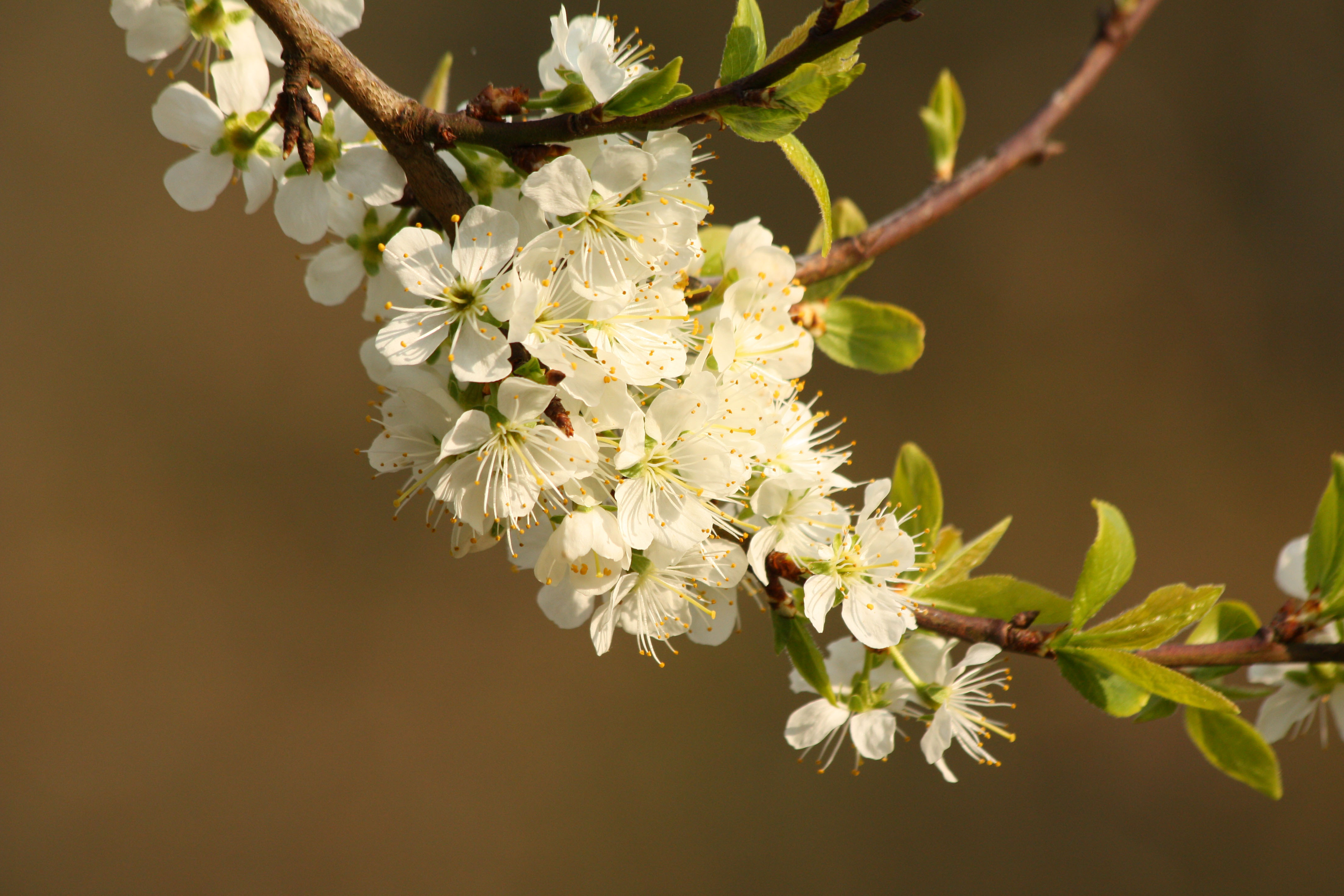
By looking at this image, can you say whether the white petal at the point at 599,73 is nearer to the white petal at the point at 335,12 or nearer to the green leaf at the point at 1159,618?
the white petal at the point at 335,12

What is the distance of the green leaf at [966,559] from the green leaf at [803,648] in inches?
4.6

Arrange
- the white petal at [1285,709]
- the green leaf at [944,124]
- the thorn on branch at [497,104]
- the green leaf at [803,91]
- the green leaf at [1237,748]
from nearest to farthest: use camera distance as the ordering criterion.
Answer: the green leaf at [803,91] < the thorn on branch at [497,104] < the green leaf at [1237,748] < the white petal at [1285,709] < the green leaf at [944,124]

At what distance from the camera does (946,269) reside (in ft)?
8.86

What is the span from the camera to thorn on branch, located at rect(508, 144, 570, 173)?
550mm

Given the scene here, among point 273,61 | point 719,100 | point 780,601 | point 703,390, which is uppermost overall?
point 273,61

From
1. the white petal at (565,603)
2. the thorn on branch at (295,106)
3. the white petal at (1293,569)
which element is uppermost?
the thorn on branch at (295,106)

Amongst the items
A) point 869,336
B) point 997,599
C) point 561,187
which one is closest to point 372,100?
point 561,187

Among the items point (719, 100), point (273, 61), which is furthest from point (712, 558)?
point (273, 61)

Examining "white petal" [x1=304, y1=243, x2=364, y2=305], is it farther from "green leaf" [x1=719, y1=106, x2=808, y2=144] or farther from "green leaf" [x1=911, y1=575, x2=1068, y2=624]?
"green leaf" [x1=911, y1=575, x2=1068, y2=624]

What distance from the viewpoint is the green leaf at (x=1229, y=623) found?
0.74 m

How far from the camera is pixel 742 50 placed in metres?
0.52

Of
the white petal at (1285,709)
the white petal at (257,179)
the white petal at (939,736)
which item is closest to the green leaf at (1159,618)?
the white petal at (939,736)

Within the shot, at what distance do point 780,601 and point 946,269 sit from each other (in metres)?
2.28

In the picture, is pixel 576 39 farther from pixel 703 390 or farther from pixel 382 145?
pixel 703 390
